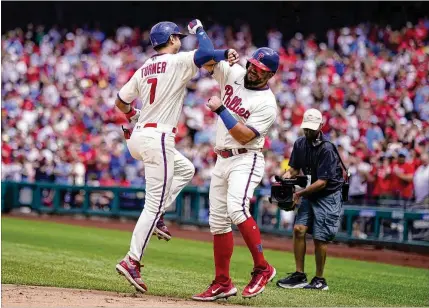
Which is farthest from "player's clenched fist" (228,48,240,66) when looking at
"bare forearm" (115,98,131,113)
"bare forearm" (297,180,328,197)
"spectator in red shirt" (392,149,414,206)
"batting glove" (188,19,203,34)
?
"spectator in red shirt" (392,149,414,206)

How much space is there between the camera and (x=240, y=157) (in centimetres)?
746

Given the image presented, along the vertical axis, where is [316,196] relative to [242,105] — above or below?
below

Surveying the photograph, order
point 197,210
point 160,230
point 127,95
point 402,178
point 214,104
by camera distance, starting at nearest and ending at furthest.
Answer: point 214,104 < point 127,95 < point 160,230 < point 402,178 < point 197,210

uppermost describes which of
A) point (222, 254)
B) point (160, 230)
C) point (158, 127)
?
point (158, 127)

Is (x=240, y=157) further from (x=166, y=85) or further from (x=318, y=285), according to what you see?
(x=318, y=285)

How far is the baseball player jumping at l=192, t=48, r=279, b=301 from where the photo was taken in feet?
24.0

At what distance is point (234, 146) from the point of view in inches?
294

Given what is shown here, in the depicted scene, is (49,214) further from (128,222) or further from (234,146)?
(234,146)

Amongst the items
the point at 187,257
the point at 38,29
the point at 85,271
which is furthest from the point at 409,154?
the point at 38,29

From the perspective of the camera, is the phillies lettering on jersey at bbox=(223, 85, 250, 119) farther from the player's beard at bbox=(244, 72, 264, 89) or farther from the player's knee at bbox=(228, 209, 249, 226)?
the player's knee at bbox=(228, 209, 249, 226)

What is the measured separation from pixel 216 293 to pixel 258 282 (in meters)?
0.39

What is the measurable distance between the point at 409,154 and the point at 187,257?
4.93 metres

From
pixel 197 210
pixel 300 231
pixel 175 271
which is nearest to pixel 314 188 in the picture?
pixel 300 231

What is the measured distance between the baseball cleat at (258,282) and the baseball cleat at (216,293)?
0.26 meters
